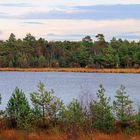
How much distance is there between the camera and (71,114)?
15.5m

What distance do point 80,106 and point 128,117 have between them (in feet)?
5.66

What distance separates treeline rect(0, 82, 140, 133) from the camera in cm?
1567

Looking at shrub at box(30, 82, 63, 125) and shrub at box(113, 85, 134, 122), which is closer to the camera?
shrub at box(113, 85, 134, 122)

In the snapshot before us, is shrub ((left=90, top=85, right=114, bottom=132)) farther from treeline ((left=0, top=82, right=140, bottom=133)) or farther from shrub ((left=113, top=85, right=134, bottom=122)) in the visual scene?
shrub ((left=113, top=85, right=134, bottom=122))

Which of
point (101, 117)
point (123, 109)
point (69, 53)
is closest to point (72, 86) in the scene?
point (123, 109)

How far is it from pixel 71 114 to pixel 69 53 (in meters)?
101

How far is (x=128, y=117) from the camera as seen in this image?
16.8 metres

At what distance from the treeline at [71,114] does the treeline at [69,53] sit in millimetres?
90041

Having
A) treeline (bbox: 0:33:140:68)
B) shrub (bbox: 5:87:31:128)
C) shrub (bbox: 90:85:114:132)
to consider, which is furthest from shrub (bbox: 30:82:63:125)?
treeline (bbox: 0:33:140:68)

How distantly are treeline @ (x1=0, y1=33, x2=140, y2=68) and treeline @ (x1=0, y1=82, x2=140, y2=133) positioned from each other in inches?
3545

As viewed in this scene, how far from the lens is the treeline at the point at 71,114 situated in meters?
15.7

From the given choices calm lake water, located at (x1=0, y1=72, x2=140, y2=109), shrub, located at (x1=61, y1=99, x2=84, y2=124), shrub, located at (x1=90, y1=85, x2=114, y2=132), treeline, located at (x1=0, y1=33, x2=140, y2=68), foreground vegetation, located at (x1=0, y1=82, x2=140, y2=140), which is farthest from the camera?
treeline, located at (x1=0, y1=33, x2=140, y2=68)

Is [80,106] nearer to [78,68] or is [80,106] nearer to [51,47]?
[78,68]

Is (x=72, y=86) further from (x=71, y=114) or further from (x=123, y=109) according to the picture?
(x=71, y=114)
